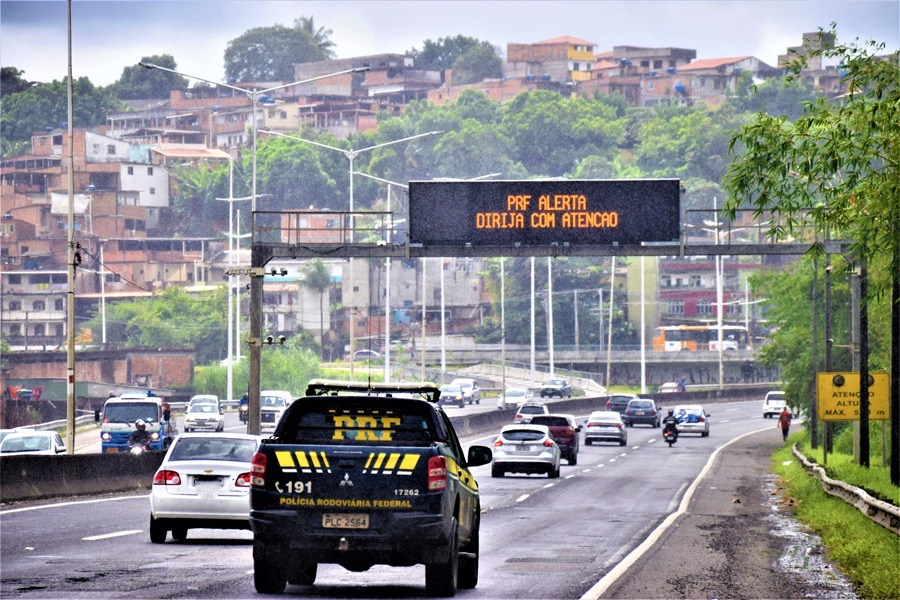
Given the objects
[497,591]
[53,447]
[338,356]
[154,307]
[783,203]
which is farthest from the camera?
[338,356]

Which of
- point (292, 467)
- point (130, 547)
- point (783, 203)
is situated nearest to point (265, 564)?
point (292, 467)

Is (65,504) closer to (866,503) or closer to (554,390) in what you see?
(866,503)

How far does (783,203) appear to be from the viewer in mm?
21125

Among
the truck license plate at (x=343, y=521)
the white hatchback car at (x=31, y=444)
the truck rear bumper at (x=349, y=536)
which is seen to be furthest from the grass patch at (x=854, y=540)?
the white hatchback car at (x=31, y=444)

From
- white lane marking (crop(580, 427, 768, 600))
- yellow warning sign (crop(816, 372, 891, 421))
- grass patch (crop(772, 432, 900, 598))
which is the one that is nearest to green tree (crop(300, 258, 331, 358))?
white lane marking (crop(580, 427, 768, 600))

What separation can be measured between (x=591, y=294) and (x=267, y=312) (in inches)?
1505

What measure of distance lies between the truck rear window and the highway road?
1.59m

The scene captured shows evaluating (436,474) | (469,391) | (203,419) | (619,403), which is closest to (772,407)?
(619,403)

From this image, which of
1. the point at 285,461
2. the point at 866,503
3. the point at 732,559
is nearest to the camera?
the point at 285,461

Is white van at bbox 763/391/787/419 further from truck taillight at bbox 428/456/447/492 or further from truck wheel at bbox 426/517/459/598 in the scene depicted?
truck taillight at bbox 428/456/447/492

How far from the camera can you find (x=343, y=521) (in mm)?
15180

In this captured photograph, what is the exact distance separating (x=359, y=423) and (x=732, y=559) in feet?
25.9

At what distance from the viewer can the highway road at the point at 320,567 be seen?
651 inches

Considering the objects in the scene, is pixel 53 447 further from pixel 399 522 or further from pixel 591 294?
pixel 591 294
